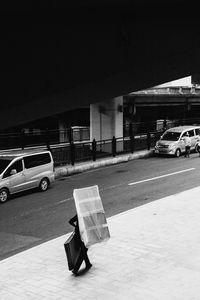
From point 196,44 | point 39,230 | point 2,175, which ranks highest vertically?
point 196,44

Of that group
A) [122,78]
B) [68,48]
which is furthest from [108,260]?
[68,48]

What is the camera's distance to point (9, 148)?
2795cm

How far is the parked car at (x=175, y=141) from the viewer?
31.8 meters

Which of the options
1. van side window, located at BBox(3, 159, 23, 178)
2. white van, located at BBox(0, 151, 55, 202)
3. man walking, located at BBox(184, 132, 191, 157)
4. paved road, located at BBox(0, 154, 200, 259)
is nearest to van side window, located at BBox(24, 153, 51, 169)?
white van, located at BBox(0, 151, 55, 202)

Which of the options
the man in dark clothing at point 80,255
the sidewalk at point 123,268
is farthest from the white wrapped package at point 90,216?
the sidewalk at point 123,268

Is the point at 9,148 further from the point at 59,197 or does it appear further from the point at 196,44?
the point at 196,44

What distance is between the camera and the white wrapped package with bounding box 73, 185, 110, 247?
33.3ft

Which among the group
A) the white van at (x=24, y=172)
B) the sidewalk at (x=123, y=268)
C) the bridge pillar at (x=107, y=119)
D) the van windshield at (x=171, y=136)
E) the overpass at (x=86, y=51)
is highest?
the overpass at (x=86, y=51)

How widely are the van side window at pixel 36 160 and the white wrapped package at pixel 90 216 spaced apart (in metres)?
10.8

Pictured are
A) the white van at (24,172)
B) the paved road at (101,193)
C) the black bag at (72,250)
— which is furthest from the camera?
the white van at (24,172)

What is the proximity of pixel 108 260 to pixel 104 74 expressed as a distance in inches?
171

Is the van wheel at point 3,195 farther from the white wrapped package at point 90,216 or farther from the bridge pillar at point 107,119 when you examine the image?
the bridge pillar at point 107,119

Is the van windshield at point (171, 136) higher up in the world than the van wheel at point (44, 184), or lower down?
higher up

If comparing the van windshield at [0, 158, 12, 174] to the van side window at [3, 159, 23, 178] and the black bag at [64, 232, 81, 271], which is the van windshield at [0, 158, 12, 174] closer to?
the van side window at [3, 159, 23, 178]
